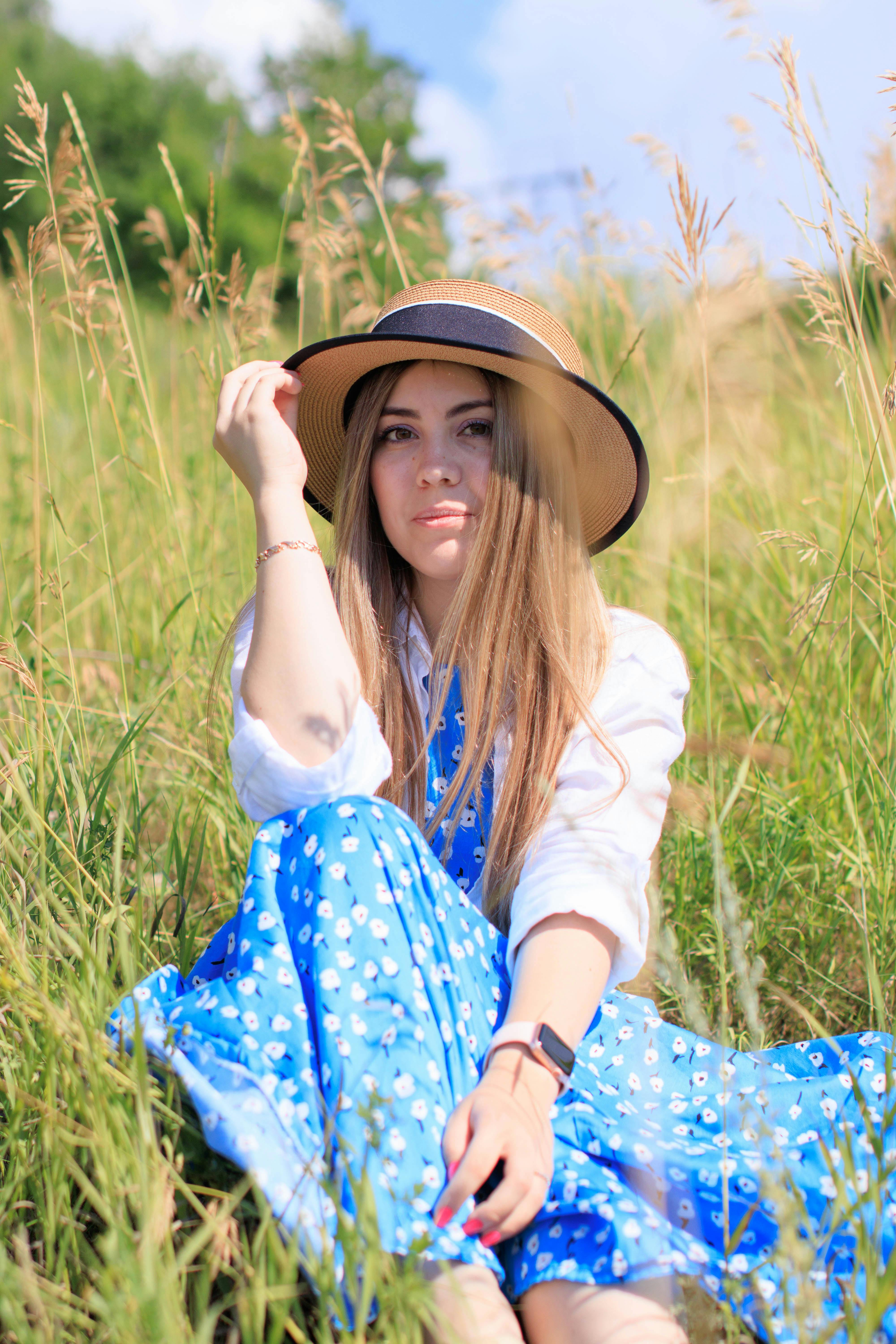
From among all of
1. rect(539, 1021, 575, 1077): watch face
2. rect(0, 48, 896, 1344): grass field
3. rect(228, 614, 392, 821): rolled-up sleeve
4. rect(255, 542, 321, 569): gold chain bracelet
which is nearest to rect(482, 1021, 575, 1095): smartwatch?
rect(539, 1021, 575, 1077): watch face

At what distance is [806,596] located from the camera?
170cm

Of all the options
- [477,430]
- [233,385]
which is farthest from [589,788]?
[233,385]

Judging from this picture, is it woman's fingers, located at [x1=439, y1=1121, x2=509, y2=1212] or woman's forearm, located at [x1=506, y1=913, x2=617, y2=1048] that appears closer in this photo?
woman's fingers, located at [x1=439, y1=1121, x2=509, y2=1212]

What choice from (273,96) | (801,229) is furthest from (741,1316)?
(273,96)

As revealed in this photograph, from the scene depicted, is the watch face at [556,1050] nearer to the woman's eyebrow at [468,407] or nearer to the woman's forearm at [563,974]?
the woman's forearm at [563,974]

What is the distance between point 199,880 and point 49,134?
2452 centimetres

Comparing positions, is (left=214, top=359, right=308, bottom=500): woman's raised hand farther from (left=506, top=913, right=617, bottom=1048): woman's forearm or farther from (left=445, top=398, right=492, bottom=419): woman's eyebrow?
(left=506, top=913, right=617, bottom=1048): woman's forearm

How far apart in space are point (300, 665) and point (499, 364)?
1.84ft

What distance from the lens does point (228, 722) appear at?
1.86 m

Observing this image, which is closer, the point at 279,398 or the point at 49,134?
the point at 279,398

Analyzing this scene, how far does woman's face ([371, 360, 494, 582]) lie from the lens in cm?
154

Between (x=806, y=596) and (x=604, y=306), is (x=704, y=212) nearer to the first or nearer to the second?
(x=806, y=596)

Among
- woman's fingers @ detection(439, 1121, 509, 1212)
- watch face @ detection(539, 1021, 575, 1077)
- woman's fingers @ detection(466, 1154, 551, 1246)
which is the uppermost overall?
watch face @ detection(539, 1021, 575, 1077)

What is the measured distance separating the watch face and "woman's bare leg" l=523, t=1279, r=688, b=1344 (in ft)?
0.67
